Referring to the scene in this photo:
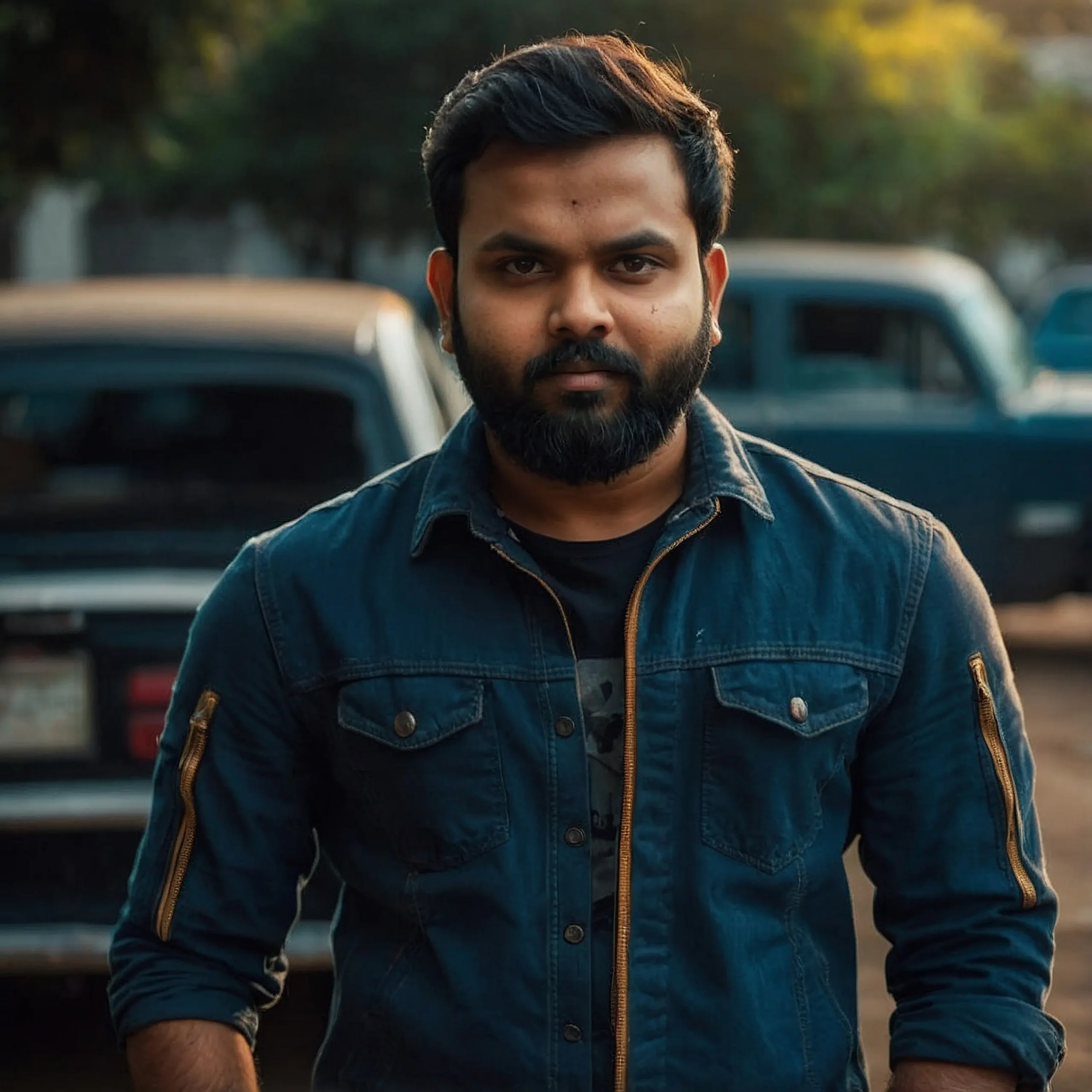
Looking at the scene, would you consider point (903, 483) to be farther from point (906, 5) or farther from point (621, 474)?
point (906, 5)

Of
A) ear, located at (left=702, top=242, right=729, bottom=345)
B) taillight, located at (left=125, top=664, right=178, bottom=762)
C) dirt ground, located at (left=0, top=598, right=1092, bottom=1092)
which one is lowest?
dirt ground, located at (left=0, top=598, right=1092, bottom=1092)

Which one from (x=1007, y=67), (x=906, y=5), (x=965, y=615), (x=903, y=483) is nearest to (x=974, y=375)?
(x=903, y=483)

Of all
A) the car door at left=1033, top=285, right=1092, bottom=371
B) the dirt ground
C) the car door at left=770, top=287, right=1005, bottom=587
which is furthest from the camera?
the car door at left=1033, top=285, right=1092, bottom=371

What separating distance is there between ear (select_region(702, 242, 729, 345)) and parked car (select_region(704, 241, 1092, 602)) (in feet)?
23.9

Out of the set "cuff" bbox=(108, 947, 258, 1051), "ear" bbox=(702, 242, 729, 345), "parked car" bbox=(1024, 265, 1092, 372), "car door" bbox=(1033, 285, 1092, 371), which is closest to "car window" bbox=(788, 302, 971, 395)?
"ear" bbox=(702, 242, 729, 345)

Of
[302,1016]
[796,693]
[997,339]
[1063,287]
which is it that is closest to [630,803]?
[796,693]

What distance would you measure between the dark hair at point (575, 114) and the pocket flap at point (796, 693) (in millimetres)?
460

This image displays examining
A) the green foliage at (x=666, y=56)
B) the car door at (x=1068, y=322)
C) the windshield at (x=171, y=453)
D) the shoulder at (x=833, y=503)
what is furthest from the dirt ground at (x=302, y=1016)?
the green foliage at (x=666, y=56)

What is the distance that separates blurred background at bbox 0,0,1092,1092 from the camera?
14.3 feet

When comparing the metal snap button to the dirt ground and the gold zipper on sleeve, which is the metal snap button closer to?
the gold zipper on sleeve

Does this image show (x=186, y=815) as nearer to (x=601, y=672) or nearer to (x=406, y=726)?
(x=406, y=726)

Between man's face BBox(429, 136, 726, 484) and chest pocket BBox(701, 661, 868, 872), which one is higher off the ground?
man's face BBox(429, 136, 726, 484)

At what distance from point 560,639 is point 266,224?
1046 inches

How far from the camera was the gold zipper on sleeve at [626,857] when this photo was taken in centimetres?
198
